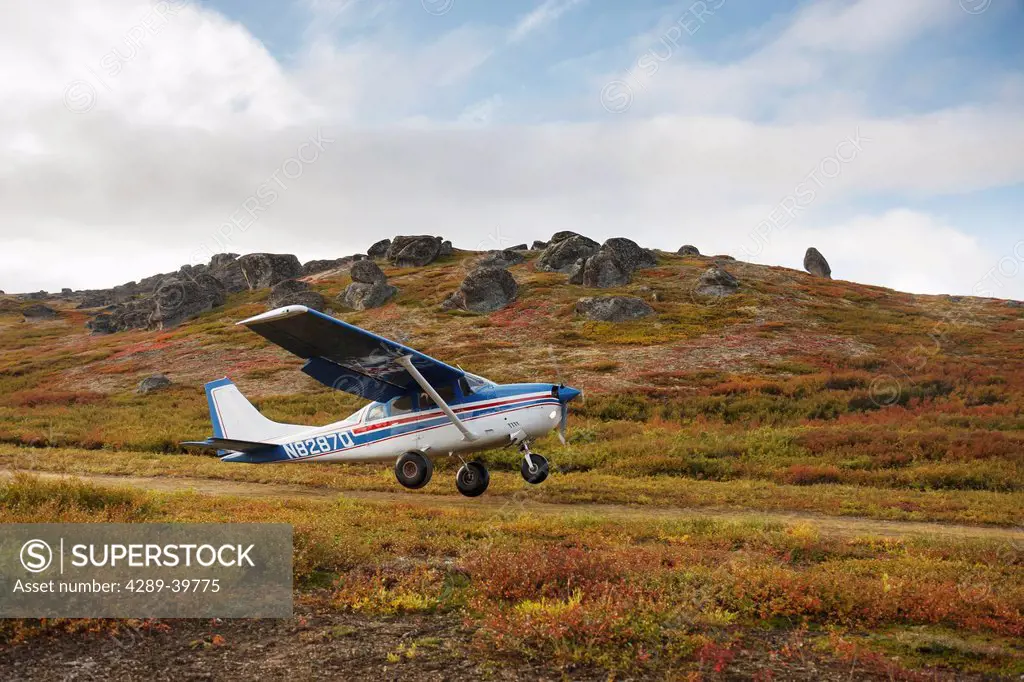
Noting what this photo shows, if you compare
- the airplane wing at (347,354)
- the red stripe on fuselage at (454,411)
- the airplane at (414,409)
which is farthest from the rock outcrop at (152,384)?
the red stripe on fuselage at (454,411)

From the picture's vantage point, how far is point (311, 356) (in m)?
13.7

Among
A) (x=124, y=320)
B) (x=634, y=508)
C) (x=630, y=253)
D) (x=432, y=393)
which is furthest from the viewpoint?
(x=124, y=320)

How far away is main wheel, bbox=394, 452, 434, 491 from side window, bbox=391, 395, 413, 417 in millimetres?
987

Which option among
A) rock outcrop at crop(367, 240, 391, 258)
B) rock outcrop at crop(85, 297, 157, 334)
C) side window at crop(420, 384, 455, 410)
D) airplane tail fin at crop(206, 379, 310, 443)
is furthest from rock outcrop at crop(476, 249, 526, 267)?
side window at crop(420, 384, 455, 410)

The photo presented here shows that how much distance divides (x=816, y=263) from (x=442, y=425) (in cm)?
8946

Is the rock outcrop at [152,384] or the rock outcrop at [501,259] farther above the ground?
the rock outcrop at [501,259]

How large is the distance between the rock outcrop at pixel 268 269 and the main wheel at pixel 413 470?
7253 cm

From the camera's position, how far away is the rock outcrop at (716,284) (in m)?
59.5

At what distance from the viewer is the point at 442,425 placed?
1420 centimetres

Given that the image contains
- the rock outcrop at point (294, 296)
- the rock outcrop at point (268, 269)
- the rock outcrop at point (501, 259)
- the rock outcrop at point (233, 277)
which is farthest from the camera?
the rock outcrop at point (233, 277)

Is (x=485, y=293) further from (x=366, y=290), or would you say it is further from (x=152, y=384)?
(x=152, y=384)

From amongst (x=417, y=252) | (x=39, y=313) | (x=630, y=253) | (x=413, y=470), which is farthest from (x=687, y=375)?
(x=39, y=313)

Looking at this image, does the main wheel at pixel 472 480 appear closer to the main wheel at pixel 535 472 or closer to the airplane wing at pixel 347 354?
the main wheel at pixel 535 472

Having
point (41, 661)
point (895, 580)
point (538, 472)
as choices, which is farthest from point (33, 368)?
Result: point (895, 580)
